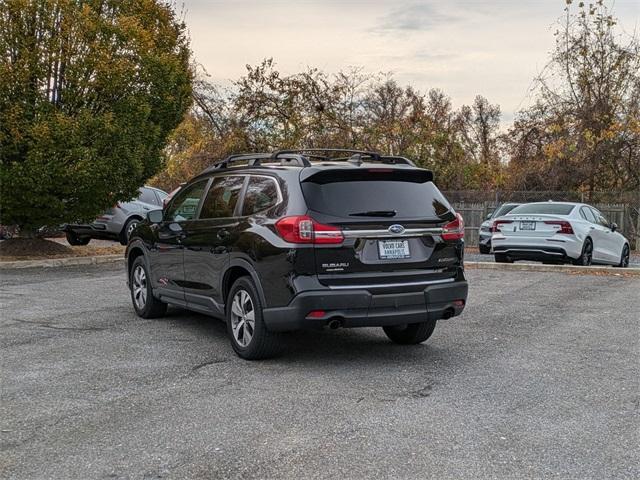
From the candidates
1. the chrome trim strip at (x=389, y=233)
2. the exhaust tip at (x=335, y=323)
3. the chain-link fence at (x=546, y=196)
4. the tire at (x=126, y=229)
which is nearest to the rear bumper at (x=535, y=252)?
the chrome trim strip at (x=389, y=233)

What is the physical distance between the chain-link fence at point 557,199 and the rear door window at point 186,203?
60.5 ft

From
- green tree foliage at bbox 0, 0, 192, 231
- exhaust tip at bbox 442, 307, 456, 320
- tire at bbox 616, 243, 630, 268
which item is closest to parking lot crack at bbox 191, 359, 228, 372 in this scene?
exhaust tip at bbox 442, 307, 456, 320

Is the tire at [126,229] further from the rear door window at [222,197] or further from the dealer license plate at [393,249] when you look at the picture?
the dealer license plate at [393,249]

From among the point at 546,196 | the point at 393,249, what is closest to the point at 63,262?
the point at 393,249

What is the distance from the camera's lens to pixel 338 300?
6102mm

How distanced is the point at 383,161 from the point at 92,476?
15.3 ft

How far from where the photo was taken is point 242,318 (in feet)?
22.0

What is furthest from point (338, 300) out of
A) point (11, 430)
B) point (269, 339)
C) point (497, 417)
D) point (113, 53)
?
point (113, 53)

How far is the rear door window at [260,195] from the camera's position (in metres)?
6.55

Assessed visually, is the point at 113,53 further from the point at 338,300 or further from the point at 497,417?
the point at 497,417

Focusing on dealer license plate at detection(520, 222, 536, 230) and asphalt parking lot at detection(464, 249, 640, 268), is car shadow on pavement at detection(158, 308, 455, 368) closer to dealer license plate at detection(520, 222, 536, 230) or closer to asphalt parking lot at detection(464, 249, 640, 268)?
dealer license plate at detection(520, 222, 536, 230)

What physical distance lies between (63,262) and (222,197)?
30.0ft

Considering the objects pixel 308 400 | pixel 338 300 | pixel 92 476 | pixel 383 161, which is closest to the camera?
pixel 92 476

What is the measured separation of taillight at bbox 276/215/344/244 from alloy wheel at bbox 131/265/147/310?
3321mm
